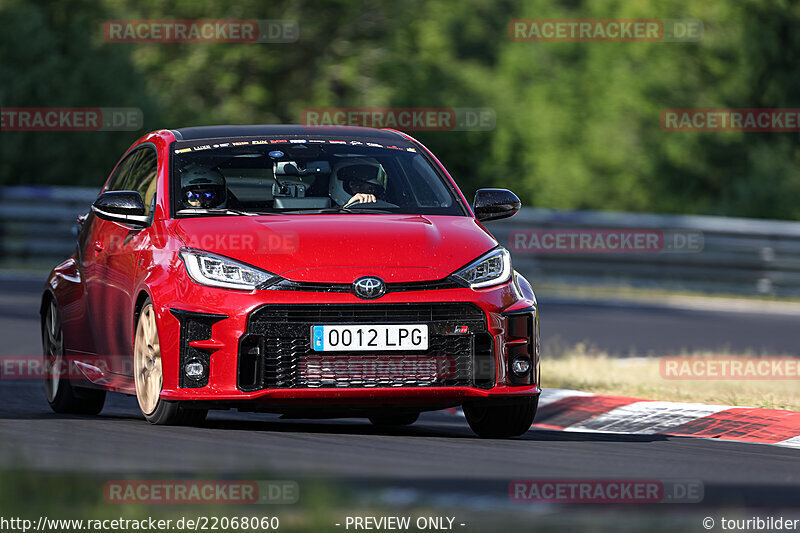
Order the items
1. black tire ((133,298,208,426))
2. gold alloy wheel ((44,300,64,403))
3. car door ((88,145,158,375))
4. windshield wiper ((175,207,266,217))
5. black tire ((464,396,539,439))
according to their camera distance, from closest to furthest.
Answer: black tire ((133,298,208,426)) < black tire ((464,396,539,439)) < windshield wiper ((175,207,266,217)) < car door ((88,145,158,375)) < gold alloy wheel ((44,300,64,403))

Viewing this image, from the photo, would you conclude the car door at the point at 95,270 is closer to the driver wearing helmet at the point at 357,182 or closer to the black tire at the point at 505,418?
the driver wearing helmet at the point at 357,182

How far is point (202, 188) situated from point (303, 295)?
130 cm

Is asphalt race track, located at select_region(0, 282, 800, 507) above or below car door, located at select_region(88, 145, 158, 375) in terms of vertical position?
below

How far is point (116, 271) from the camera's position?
921cm

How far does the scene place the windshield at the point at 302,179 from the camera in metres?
9.06

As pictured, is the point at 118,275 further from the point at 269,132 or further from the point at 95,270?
the point at 269,132

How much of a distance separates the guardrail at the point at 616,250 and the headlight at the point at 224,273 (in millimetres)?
15601

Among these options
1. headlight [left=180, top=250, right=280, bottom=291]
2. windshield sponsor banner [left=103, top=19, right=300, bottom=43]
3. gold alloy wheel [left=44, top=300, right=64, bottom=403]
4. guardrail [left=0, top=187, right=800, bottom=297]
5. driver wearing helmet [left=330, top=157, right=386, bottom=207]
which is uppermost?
windshield sponsor banner [left=103, top=19, right=300, bottom=43]

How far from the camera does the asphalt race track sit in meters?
6.73

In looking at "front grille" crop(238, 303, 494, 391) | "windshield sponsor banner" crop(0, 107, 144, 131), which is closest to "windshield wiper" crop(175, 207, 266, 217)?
"front grille" crop(238, 303, 494, 391)

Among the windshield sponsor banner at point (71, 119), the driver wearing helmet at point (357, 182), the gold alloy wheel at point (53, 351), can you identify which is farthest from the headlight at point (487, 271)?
the windshield sponsor banner at point (71, 119)

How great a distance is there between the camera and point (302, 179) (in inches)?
368

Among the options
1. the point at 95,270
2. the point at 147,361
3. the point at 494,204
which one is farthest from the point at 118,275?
the point at 494,204

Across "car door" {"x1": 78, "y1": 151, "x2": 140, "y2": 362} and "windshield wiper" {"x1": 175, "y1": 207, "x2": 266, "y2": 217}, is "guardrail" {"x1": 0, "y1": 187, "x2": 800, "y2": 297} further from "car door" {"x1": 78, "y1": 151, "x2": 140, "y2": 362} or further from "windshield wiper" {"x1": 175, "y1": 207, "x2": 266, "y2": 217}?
"windshield wiper" {"x1": 175, "y1": 207, "x2": 266, "y2": 217}
